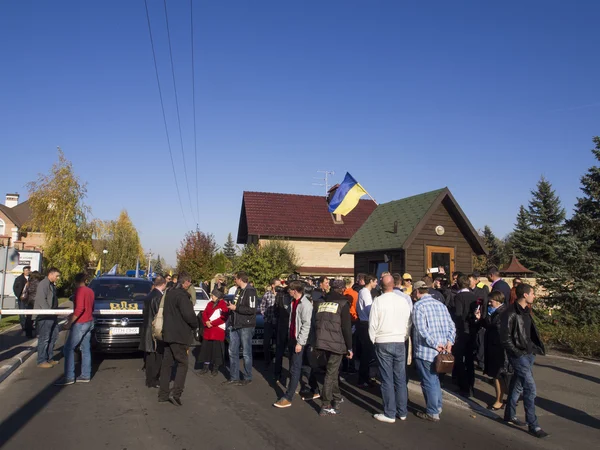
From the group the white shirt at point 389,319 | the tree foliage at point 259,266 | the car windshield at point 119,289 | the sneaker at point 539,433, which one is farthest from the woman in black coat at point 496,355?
the tree foliage at point 259,266

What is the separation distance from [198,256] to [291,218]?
9327 millimetres

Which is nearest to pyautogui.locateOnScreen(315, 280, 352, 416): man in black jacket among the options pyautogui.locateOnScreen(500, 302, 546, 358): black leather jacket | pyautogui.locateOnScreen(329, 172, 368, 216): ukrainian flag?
pyautogui.locateOnScreen(500, 302, 546, 358): black leather jacket

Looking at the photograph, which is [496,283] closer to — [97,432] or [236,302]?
[236,302]

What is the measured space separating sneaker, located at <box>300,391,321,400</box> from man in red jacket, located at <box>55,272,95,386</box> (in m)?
3.82

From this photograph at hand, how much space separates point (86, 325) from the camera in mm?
8562

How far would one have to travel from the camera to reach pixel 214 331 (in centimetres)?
955

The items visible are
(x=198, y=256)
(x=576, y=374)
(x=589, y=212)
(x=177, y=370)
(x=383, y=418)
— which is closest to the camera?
(x=383, y=418)

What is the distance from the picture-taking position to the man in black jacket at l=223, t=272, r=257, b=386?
8.67 metres

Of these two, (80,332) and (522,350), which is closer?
(522,350)

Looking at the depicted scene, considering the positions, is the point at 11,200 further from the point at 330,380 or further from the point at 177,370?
the point at 330,380

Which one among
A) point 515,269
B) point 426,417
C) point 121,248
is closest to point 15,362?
point 426,417

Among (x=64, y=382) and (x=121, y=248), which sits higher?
(x=121, y=248)

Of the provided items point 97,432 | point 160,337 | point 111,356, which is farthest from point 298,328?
point 111,356

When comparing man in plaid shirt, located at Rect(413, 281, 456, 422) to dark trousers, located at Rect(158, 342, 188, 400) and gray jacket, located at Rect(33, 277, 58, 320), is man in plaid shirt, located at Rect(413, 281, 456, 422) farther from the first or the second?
gray jacket, located at Rect(33, 277, 58, 320)
